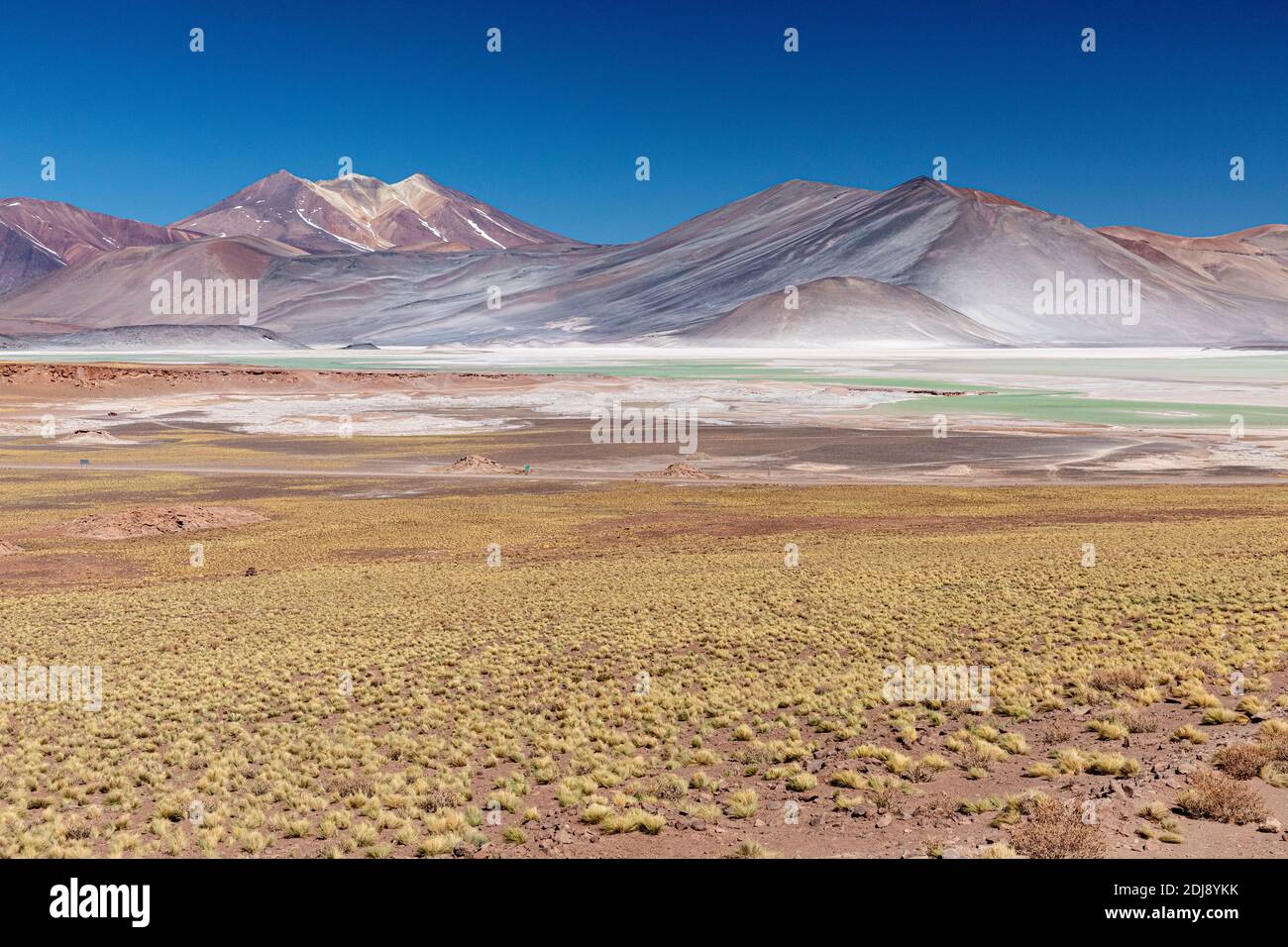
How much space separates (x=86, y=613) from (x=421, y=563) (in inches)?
400

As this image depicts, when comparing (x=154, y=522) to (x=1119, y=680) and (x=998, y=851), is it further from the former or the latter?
(x=998, y=851)

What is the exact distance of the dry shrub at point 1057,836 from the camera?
10.9 metres

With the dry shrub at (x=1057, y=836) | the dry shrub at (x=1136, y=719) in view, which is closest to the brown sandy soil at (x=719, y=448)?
the dry shrub at (x=1136, y=719)

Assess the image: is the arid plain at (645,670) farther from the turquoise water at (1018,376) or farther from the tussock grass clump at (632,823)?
the turquoise water at (1018,376)

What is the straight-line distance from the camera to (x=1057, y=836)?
442 inches

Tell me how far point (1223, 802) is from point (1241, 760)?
1818 millimetres

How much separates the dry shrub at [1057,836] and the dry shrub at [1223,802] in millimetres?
1286

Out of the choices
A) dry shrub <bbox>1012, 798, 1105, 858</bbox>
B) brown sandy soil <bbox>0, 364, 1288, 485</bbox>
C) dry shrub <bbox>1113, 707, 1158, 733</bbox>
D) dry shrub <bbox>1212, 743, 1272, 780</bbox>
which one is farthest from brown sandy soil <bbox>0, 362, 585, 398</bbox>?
dry shrub <bbox>1012, 798, 1105, 858</bbox>

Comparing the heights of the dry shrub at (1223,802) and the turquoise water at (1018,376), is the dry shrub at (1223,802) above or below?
below

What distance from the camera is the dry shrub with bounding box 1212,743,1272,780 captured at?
13.3 meters

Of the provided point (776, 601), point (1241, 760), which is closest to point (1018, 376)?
point (776, 601)

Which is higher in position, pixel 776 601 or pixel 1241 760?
pixel 776 601
